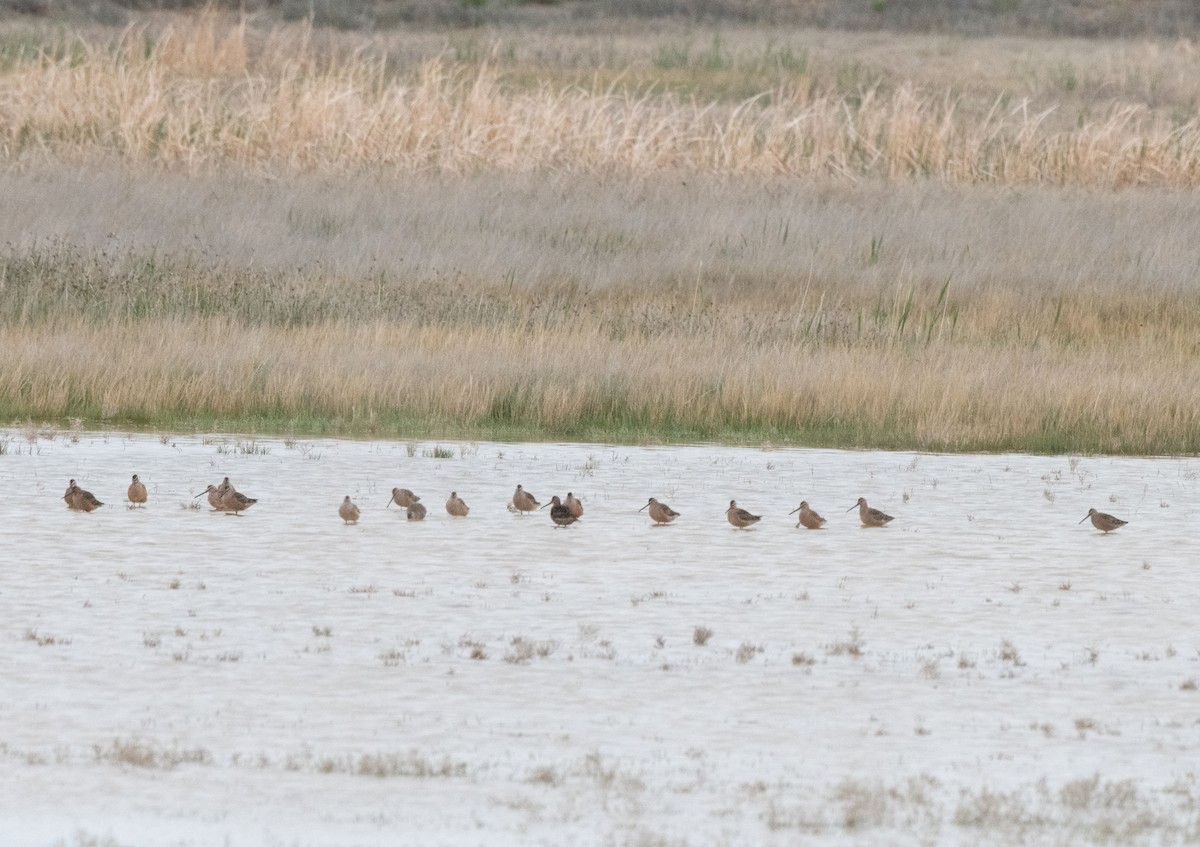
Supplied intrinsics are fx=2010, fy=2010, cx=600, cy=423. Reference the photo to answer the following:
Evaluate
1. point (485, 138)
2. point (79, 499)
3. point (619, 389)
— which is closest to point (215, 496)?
point (79, 499)

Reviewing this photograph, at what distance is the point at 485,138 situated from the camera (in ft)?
81.8

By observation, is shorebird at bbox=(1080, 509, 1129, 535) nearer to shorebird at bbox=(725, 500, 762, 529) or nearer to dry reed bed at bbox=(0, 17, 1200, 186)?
shorebird at bbox=(725, 500, 762, 529)

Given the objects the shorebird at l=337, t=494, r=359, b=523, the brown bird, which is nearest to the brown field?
the brown bird

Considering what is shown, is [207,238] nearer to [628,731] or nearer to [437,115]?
[437,115]

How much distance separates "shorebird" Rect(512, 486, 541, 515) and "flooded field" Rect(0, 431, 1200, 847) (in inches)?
8.5

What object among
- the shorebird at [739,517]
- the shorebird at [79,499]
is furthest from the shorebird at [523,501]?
the shorebird at [79,499]

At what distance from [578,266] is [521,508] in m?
10.7

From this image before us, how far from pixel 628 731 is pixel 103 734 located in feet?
5.32

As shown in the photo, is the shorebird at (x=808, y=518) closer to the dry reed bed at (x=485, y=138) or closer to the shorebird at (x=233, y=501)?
the shorebird at (x=233, y=501)

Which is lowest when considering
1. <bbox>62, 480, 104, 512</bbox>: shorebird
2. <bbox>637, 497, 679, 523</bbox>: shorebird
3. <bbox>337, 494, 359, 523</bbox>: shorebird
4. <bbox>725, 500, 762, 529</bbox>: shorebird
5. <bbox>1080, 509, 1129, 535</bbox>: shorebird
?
<bbox>62, 480, 104, 512</bbox>: shorebird

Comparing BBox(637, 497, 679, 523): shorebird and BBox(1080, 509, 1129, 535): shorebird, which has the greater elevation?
BBox(1080, 509, 1129, 535): shorebird

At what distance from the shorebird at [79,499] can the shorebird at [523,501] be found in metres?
2.14

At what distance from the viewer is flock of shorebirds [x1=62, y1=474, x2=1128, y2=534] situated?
398 inches

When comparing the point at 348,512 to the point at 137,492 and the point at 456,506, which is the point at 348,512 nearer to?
the point at 456,506
